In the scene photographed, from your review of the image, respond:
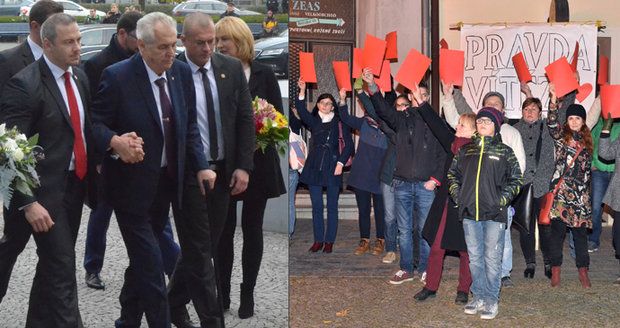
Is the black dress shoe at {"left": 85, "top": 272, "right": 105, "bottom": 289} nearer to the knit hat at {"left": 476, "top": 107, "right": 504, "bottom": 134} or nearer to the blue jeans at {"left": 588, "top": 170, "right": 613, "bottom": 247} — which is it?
the knit hat at {"left": 476, "top": 107, "right": 504, "bottom": 134}

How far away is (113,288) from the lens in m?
5.02

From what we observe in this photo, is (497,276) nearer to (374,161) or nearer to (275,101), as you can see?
(374,161)

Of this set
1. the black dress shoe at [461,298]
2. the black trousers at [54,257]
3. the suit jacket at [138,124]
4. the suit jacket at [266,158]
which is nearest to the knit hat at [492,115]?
the black dress shoe at [461,298]

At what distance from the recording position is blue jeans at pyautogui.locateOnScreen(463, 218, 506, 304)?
848cm

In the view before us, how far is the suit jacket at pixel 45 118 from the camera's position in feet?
15.0

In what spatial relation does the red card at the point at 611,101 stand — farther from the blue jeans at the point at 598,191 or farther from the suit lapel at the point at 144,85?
the suit lapel at the point at 144,85

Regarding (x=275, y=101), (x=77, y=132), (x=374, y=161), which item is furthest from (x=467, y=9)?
(x=77, y=132)

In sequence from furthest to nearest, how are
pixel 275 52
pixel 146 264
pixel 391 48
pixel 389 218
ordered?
pixel 391 48
pixel 389 218
pixel 275 52
pixel 146 264

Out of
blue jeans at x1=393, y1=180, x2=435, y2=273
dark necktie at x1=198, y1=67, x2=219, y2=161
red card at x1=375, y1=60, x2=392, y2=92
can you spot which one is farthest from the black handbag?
dark necktie at x1=198, y1=67, x2=219, y2=161

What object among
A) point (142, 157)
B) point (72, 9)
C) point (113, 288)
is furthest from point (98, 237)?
point (72, 9)

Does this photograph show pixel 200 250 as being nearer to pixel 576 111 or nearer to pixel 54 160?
pixel 54 160

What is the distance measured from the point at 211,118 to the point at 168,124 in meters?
0.25

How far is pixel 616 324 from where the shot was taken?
8.18 meters

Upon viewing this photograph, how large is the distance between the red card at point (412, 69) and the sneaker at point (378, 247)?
2.27 meters
